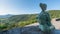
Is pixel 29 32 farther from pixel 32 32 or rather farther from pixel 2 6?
pixel 2 6

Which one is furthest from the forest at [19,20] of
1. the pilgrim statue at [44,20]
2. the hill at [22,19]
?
the pilgrim statue at [44,20]

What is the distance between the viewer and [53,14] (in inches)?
Answer: 97.7

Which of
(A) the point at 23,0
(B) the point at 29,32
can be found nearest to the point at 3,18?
(A) the point at 23,0

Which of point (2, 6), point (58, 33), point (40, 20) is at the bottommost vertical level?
point (58, 33)

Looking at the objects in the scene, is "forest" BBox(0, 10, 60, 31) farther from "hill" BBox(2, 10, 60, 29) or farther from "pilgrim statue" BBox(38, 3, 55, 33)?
"pilgrim statue" BBox(38, 3, 55, 33)

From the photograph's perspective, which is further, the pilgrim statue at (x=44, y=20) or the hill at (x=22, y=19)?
the hill at (x=22, y=19)

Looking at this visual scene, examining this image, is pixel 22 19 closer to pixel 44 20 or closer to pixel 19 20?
pixel 19 20

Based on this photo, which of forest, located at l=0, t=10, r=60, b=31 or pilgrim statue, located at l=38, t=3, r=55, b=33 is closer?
pilgrim statue, located at l=38, t=3, r=55, b=33

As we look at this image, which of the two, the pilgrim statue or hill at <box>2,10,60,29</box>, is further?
hill at <box>2,10,60,29</box>

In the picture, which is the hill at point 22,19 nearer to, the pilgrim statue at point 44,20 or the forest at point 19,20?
the forest at point 19,20

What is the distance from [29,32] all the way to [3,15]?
0.69 metres

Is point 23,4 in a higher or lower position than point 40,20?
higher

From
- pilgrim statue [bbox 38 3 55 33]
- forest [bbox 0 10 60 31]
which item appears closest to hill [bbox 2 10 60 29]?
forest [bbox 0 10 60 31]

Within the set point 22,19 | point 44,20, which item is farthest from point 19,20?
point 44,20
